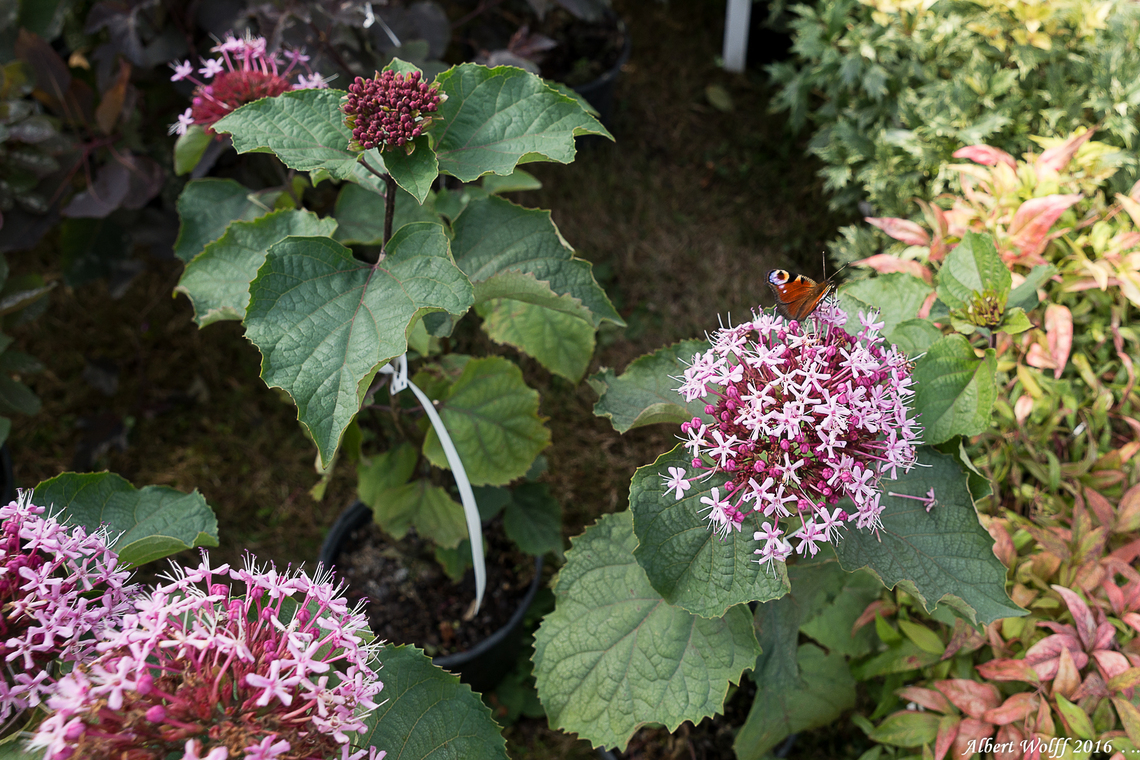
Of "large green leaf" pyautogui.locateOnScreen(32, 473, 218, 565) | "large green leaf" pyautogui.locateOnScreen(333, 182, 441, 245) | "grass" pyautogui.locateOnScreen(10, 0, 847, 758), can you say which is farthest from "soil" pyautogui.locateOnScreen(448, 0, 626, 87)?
"large green leaf" pyautogui.locateOnScreen(32, 473, 218, 565)

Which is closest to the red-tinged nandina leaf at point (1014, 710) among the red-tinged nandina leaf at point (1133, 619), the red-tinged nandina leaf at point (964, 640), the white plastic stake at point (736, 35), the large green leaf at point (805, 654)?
the red-tinged nandina leaf at point (964, 640)

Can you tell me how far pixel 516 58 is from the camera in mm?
2689

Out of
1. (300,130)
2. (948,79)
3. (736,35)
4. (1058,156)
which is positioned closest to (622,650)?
(300,130)

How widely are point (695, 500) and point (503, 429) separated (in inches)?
26.7

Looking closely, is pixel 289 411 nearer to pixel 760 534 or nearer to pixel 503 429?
pixel 503 429

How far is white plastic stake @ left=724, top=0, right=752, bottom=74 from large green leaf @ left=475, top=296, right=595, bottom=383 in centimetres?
301

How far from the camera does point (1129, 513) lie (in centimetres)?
192

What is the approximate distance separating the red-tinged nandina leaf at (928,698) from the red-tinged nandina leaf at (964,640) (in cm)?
10

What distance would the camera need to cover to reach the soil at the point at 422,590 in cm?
237

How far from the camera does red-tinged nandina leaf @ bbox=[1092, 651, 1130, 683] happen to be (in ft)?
5.51

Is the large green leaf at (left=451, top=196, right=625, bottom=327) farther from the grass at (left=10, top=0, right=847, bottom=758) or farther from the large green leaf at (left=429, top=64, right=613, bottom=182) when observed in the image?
the grass at (left=10, top=0, right=847, bottom=758)

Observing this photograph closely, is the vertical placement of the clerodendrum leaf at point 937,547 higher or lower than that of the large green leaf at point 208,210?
lower

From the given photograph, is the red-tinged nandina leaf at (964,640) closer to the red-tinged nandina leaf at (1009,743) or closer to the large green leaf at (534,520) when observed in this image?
the red-tinged nandina leaf at (1009,743)

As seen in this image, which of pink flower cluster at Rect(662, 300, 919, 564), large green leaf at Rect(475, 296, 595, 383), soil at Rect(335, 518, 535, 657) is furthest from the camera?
soil at Rect(335, 518, 535, 657)
